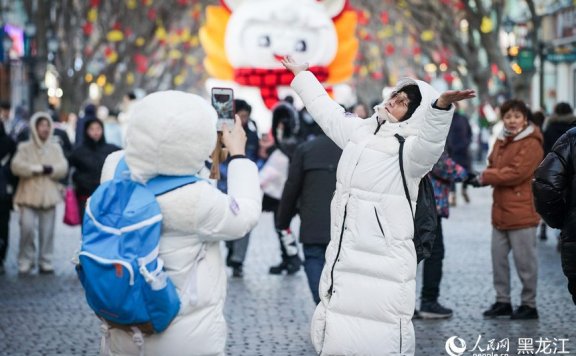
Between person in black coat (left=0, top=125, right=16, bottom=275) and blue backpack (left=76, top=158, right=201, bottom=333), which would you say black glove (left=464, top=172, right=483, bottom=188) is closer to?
blue backpack (left=76, top=158, right=201, bottom=333)

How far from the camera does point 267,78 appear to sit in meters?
21.8

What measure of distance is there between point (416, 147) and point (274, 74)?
15.2 metres

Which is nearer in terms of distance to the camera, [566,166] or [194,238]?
[194,238]

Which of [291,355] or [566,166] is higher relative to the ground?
[566,166]

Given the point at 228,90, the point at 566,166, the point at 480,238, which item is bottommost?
the point at 480,238

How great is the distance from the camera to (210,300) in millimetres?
5410

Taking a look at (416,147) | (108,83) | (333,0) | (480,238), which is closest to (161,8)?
(108,83)

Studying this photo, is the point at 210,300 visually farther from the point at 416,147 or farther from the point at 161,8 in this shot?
the point at 161,8

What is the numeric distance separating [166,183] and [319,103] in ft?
7.15

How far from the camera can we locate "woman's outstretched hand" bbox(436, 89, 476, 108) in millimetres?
6324

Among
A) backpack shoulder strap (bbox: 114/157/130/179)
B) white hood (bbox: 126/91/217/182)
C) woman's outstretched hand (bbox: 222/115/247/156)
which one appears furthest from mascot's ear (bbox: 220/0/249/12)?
white hood (bbox: 126/91/217/182)

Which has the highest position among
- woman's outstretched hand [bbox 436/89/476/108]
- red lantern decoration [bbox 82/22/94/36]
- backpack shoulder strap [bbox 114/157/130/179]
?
woman's outstretched hand [bbox 436/89/476/108]

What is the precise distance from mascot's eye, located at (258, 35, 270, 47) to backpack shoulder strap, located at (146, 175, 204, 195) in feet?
52.5

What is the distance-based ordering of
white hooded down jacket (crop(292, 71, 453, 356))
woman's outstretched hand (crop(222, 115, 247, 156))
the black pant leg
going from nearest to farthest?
woman's outstretched hand (crop(222, 115, 247, 156)), white hooded down jacket (crop(292, 71, 453, 356)), the black pant leg
